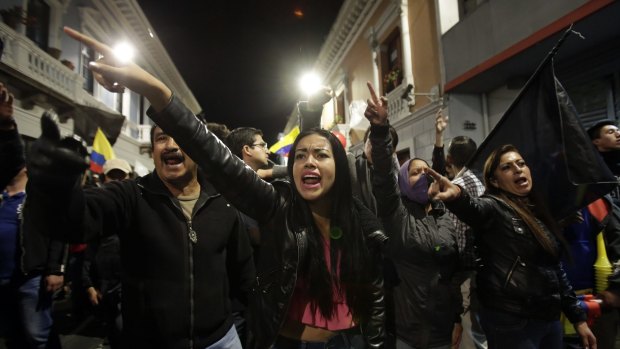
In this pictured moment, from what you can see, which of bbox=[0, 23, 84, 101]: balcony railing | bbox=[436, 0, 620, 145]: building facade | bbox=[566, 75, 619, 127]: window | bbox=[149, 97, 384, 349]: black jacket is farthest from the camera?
bbox=[0, 23, 84, 101]: balcony railing

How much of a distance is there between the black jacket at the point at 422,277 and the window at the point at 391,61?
1050 cm

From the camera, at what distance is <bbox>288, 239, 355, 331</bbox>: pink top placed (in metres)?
1.70

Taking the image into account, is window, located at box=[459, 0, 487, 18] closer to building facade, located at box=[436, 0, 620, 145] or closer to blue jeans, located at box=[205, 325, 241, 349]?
building facade, located at box=[436, 0, 620, 145]

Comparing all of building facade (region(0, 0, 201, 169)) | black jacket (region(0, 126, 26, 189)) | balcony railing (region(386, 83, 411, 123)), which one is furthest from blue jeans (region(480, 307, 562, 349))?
balcony railing (region(386, 83, 411, 123))

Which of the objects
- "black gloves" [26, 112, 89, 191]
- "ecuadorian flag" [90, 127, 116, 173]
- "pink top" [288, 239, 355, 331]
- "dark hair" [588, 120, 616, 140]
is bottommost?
"pink top" [288, 239, 355, 331]

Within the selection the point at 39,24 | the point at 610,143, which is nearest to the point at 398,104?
the point at 610,143

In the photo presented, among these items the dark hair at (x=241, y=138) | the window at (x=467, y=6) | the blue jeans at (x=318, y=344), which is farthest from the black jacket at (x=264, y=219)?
the window at (x=467, y=6)

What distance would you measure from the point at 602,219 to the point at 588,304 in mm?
787

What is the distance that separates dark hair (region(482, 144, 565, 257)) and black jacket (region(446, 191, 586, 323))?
0.04 meters

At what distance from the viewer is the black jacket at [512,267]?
217cm

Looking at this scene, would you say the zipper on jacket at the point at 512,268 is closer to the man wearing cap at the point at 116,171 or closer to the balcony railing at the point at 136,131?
the man wearing cap at the point at 116,171

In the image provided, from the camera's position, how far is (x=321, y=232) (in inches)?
73.3

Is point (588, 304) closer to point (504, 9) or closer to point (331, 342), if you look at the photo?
point (331, 342)

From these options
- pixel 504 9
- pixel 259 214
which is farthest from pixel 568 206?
pixel 504 9
